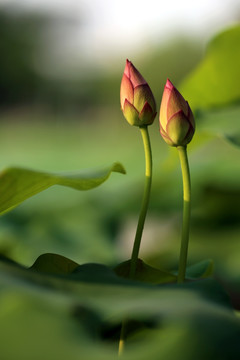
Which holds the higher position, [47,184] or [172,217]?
[47,184]

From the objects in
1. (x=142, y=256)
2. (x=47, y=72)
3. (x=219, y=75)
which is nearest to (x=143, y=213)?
(x=219, y=75)

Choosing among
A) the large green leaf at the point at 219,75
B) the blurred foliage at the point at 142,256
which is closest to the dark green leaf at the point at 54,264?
the blurred foliage at the point at 142,256

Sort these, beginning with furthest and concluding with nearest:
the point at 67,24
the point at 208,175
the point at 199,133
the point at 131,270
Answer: the point at 67,24 < the point at 208,175 < the point at 199,133 < the point at 131,270

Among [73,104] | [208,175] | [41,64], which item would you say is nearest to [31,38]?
[41,64]

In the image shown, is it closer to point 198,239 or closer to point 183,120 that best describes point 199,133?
point 183,120

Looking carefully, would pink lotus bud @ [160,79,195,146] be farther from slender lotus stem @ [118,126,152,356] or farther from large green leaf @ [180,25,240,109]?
large green leaf @ [180,25,240,109]

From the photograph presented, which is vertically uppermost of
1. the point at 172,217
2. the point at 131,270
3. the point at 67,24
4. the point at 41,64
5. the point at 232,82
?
the point at 67,24

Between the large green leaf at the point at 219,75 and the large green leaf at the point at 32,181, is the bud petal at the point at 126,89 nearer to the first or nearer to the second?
the large green leaf at the point at 32,181

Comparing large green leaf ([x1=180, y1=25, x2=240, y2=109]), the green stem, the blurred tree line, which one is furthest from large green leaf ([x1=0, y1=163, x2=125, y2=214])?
the blurred tree line
